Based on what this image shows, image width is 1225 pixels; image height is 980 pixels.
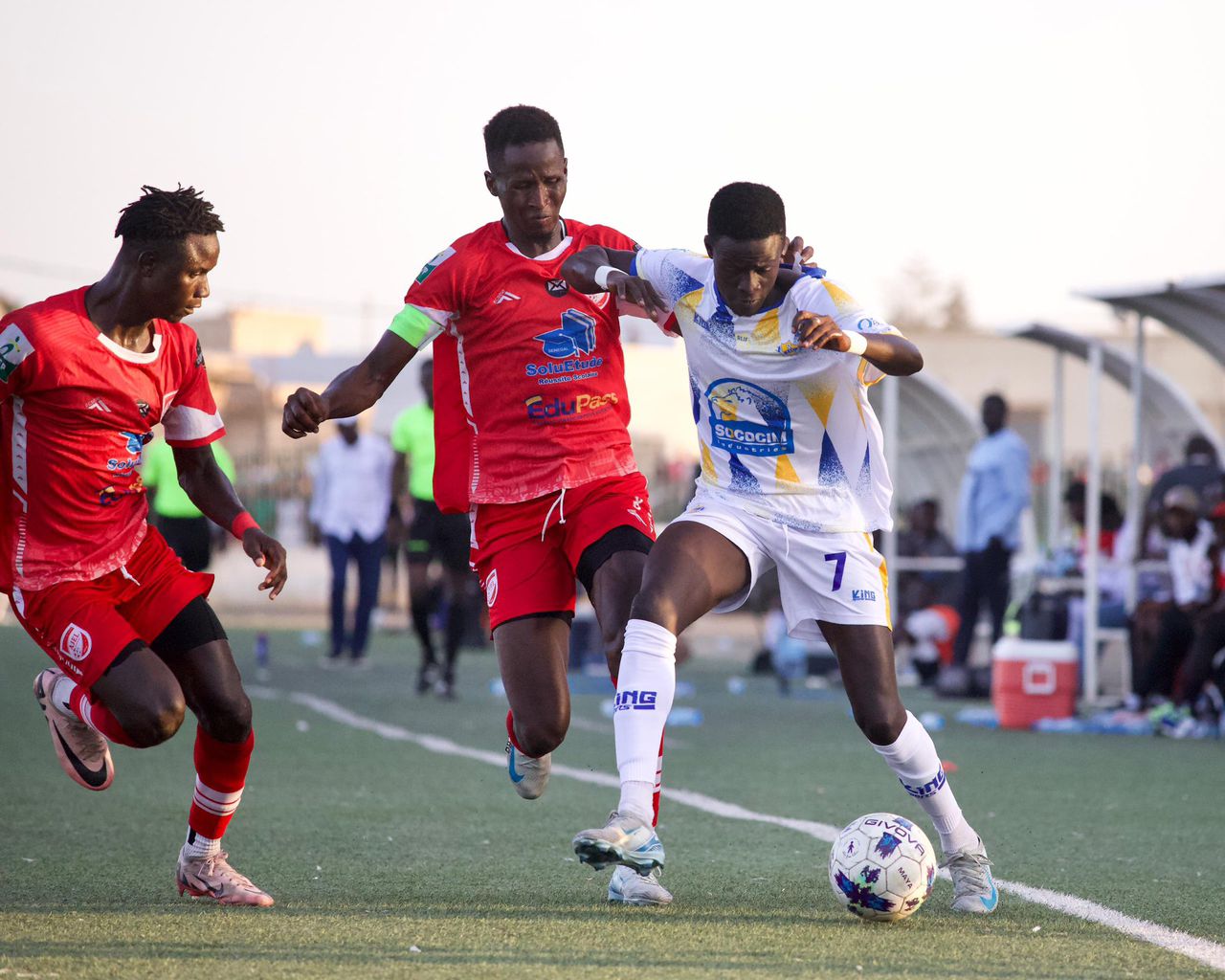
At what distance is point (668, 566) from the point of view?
529 centimetres

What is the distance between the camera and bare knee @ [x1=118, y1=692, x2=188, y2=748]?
17.3ft

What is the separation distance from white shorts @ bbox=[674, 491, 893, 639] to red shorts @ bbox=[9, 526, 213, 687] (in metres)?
1.62

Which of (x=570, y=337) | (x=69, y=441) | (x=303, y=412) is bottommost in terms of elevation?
(x=69, y=441)

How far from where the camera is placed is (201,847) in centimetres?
544

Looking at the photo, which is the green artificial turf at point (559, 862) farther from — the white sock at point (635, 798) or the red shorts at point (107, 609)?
the red shorts at point (107, 609)

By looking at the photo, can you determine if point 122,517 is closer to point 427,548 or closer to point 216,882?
point 216,882

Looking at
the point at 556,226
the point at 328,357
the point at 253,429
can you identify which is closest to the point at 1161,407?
the point at 556,226

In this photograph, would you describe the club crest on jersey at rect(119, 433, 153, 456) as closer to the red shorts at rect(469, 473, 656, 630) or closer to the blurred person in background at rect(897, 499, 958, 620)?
the red shorts at rect(469, 473, 656, 630)

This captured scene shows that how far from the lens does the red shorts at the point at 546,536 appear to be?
5934mm

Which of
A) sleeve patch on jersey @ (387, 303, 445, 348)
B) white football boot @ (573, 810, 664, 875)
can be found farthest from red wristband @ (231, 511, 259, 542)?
white football boot @ (573, 810, 664, 875)

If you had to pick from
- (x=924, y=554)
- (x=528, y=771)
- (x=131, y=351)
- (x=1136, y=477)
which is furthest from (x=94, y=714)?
(x=924, y=554)

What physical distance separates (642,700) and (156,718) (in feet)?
4.66

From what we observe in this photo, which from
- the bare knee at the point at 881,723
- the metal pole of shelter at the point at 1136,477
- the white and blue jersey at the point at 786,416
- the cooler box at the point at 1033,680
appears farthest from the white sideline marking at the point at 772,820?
the metal pole of shelter at the point at 1136,477

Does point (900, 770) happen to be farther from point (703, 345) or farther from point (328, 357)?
point (328, 357)
